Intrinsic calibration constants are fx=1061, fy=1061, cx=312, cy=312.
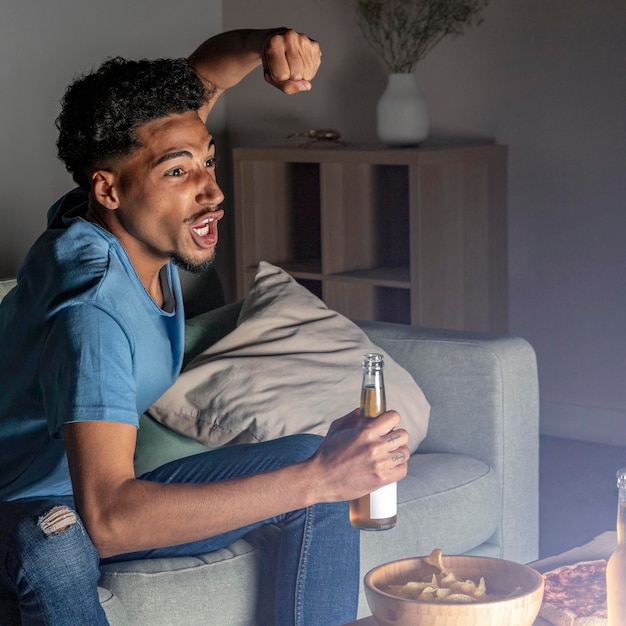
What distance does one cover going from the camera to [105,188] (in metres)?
1.55

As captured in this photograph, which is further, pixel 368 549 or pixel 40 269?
pixel 368 549

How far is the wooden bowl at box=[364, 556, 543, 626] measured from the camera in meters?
1.04

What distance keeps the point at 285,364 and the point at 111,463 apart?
32.6 inches

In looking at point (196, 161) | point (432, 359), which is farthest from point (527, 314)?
point (196, 161)

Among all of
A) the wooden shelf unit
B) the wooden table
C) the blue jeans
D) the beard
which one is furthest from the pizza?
the wooden shelf unit

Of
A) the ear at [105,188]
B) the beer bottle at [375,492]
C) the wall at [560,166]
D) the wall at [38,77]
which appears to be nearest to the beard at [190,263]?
the ear at [105,188]

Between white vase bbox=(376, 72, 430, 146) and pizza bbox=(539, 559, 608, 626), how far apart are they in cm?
238

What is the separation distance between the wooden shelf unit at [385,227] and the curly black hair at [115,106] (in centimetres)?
189

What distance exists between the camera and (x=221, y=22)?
448cm

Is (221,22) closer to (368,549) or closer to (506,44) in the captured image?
(506,44)

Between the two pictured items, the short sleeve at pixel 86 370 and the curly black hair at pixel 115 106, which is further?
the curly black hair at pixel 115 106

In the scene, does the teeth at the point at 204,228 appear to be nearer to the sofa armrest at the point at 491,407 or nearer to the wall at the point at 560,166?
the sofa armrest at the point at 491,407

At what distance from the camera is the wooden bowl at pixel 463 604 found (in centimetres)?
104

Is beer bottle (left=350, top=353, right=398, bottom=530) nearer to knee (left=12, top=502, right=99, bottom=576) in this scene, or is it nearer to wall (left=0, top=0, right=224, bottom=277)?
knee (left=12, top=502, right=99, bottom=576)
